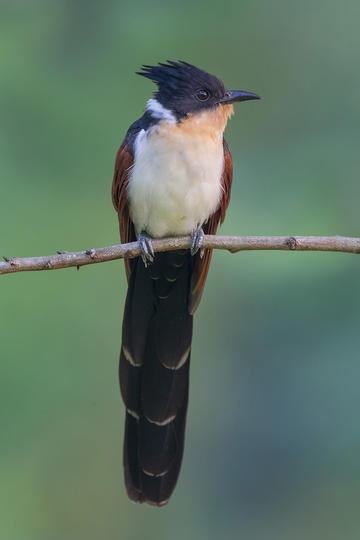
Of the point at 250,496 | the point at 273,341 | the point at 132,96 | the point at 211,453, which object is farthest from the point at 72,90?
the point at 250,496

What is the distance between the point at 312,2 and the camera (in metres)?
4.44

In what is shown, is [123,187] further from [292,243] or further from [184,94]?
[292,243]

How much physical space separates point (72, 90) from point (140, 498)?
8.07ft

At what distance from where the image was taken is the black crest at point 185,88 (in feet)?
9.20

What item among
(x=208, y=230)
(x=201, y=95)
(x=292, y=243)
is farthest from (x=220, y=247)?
(x=201, y=95)

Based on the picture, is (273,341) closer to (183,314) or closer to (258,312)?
(258,312)

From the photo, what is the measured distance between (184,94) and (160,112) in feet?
0.40

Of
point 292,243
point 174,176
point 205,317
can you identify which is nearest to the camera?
point 292,243

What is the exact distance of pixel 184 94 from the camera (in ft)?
9.28

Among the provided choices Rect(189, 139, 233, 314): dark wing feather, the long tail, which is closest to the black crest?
Rect(189, 139, 233, 314): dark wing feather

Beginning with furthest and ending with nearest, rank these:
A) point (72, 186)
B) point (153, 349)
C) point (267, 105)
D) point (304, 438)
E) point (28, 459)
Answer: point (267, 105) < point (72, 186) < point (28, 459) < point (304, 438) < point (153, 349)

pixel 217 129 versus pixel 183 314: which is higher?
pixel 217 129

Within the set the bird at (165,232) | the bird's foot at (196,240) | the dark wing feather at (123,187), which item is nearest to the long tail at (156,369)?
the bird at (165,232)

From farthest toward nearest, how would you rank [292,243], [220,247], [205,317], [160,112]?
1. [205,317]
2. [160,112]
3. [220,247]
4. [292,243]
